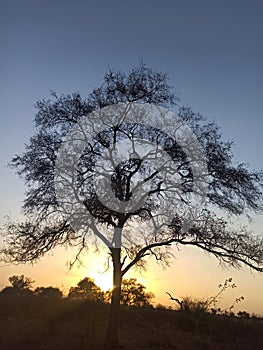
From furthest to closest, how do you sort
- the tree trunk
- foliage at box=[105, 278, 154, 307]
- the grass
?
foliage at box=[105, 278, 154, 307], the grass, the tree trunk

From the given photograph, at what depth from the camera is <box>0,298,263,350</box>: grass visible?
19.1 metres

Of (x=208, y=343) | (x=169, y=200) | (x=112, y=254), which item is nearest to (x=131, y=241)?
(x=112, y=254)

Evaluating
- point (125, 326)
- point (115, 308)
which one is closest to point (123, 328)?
point (125, 326)

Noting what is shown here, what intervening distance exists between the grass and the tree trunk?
1.37 feet

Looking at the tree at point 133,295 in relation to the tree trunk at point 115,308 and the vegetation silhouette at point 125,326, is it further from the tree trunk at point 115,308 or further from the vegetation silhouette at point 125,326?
the tree trunk at point 115,308

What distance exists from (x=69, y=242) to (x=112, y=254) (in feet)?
6.60

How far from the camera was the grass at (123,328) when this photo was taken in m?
19.1

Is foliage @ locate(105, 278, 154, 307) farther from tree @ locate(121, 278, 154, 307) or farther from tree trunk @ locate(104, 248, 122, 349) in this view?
tree trunk @ locate(104, 248, 122, 349)

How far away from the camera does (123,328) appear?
24562 mm

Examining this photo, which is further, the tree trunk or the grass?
the grass

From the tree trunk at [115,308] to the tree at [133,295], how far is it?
1217 cm

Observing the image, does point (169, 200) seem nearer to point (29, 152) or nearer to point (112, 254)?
point (112, 254)

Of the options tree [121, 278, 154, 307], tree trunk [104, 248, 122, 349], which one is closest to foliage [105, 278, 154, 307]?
tree [121, 278, 154, 307]

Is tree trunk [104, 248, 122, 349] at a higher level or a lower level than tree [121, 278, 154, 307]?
lower
